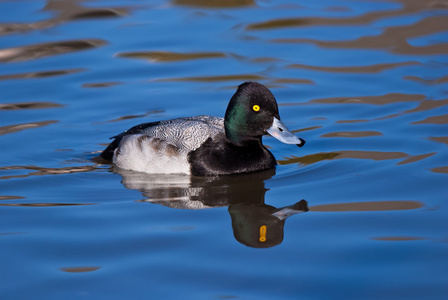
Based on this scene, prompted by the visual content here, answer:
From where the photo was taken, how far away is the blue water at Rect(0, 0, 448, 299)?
5.59 metres

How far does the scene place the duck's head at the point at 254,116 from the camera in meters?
7.94

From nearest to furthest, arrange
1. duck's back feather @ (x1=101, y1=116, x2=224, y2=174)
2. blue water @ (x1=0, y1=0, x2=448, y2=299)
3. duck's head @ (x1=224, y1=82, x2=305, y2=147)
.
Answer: blue water @ (x1=0, y1=0, x2=448, y2=299), duck's head @ (x1=224, y1=82, x2=305, y2=147), duck's back feather @ (x1=101, y1=116, x2=224, y2=174)

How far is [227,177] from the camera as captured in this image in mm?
7988

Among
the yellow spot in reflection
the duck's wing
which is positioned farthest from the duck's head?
the yellow spot in reflection

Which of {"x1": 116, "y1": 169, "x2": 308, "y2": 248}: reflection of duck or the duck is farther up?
the duck

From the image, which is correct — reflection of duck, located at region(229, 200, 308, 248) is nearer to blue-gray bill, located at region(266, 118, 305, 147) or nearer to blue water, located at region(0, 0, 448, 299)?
blue water, located at region(0, 0, 448, 299)

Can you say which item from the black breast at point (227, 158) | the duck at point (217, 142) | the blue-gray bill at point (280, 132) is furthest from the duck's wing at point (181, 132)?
the blue-gray bill at point (280, 132)

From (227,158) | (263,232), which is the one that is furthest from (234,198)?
(263,232)

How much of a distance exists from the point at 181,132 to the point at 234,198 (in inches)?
49.7

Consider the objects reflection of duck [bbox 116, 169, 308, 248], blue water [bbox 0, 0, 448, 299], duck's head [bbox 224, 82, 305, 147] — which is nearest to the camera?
blue water [bbox 0, 0, 448, 299]

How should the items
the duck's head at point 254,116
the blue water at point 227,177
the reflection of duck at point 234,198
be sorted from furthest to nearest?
the duck's head at point 254,116 → the reflection of duck at point 234,198 → the blue water at point 227,177

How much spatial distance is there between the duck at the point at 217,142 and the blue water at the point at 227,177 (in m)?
0.17

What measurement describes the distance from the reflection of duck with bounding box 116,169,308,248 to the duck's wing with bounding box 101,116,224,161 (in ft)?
1.25

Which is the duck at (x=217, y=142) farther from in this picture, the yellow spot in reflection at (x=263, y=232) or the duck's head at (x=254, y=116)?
the yellow spot in reflection at (x=263, y=232)
